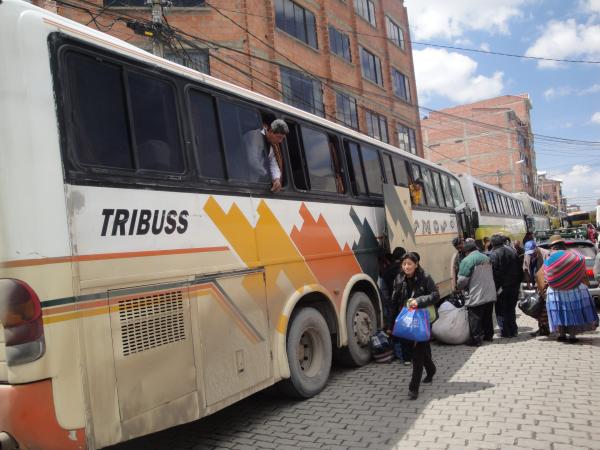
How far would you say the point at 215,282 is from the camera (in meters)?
4.12

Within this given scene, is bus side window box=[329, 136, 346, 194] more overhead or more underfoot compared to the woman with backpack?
more overhead

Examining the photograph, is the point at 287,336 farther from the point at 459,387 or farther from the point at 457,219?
the point at 457,219

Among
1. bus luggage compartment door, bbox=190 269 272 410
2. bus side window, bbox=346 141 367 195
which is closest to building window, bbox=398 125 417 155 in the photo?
bus side window, bbox=346 141 367 195

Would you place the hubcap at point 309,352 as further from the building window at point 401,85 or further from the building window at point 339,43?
the building window at point 401,85

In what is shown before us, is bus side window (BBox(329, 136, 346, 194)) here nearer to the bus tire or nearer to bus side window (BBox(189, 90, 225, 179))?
the bus tire

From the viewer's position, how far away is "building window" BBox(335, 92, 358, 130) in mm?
21700

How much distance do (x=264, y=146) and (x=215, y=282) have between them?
1.80 meters

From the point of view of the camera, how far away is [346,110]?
73.8ft

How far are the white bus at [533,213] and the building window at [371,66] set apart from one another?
11.2 metres

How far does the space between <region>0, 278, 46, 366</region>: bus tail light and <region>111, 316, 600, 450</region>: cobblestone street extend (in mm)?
2043

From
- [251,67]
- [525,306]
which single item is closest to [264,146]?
[525,306]

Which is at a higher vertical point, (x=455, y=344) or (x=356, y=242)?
(x=356, y=242)

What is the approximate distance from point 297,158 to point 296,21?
16142 millimetres

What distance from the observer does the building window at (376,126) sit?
24531mm
